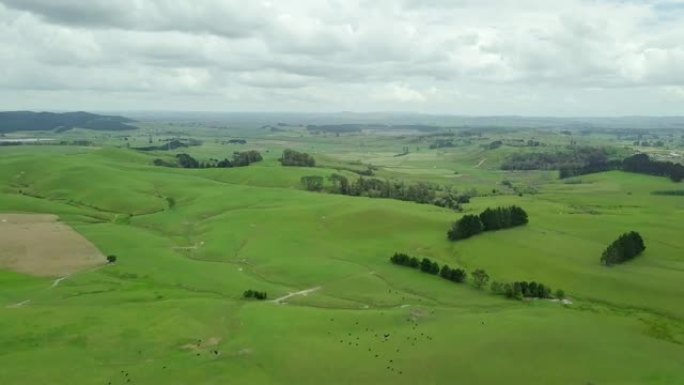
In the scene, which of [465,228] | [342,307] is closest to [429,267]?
[465,228]

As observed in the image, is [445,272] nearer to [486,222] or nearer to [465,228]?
[465,228]

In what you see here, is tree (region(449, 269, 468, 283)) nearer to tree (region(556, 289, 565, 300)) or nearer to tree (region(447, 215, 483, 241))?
tree (region(556, 289, 565, 300))

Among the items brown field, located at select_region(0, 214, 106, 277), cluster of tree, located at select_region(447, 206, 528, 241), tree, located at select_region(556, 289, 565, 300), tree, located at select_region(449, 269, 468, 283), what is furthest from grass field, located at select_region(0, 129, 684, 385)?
brown field, located at select_region(0, 214, 106, 277)

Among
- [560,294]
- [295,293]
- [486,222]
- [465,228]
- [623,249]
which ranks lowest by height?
[295,293]

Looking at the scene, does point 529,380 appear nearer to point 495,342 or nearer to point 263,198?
point 495,342

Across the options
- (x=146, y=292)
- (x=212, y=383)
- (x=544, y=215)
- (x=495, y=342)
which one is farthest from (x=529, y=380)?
(x=544, y=215)

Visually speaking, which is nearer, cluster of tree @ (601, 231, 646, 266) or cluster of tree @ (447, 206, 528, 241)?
cluster of tree @ (601, 231, 646, 266)
